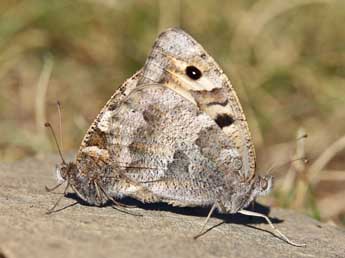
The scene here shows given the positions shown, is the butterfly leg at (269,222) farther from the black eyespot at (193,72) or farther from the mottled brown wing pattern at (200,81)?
the black eyespot at (193,72)

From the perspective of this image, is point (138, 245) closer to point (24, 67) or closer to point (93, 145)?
point (93, 145)

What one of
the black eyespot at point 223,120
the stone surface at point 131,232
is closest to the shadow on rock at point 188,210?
the stone surface at point 131,232

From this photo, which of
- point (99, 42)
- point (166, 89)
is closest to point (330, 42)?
point (99, 42)

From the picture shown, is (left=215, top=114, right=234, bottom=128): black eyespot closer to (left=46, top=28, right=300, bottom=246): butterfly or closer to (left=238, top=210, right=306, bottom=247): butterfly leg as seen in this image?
(left=46, top=28, right=300, bottom=246): butterfly

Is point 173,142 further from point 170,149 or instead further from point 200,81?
point 200,81

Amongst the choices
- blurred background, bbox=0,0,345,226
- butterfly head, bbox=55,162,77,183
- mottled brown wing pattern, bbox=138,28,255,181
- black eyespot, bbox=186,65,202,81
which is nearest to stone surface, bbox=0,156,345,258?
butterfly head, bbox=55,162,77,183

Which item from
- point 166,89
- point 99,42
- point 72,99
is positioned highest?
point 99,42
